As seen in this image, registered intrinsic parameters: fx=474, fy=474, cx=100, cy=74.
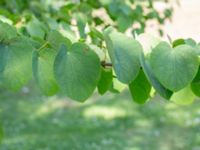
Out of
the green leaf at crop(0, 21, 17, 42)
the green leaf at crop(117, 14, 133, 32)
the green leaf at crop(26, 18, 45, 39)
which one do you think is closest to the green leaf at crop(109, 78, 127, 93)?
the green leaf at crop(0, 21, 17, 42)

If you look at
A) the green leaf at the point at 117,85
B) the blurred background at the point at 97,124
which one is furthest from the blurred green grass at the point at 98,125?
the green leaf at the point at 117,85

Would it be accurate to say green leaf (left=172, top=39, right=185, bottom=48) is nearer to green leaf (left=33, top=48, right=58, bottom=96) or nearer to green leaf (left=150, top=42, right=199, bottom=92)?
green leaf (left=150, top=42, right=199, bottom=92)

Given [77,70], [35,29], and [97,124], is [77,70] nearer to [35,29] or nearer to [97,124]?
[35,29]

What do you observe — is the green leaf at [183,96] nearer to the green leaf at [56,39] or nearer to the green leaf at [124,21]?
the green leaf at [56,39]

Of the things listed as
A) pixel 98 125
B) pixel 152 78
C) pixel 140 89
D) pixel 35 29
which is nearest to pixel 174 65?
pixel 152 78

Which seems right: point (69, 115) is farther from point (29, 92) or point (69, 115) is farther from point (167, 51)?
point (167, 51)
